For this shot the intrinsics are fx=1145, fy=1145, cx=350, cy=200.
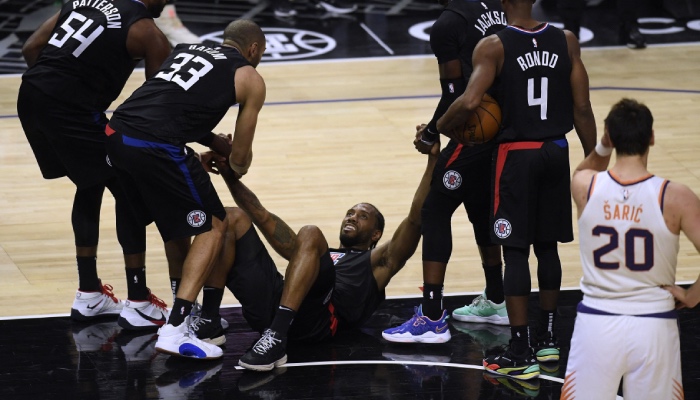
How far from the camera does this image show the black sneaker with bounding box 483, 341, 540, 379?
569 centimetres

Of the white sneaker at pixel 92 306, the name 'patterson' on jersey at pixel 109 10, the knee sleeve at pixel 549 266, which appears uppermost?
the name 'patterson' on jersey at pixel 109 10

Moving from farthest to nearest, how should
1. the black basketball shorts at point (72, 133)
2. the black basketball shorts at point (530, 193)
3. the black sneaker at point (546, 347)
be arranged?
1. the black basketball shorts at point (72, 133)
2. the black sneaker at point (546, 347)
3. the black basketball shorts at point (530, 193)

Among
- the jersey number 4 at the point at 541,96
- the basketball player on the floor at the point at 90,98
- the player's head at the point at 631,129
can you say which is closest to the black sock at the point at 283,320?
the basketball player on the floor at the point at 90,98

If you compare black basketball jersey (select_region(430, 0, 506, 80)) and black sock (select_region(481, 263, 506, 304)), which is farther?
black sock (select_region(481, 263, 506, 304))

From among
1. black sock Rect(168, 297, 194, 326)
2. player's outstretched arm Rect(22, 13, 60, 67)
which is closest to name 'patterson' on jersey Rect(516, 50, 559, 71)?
black sock Rect(168, 297, 194, 326)

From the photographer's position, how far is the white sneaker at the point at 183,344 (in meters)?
5.76

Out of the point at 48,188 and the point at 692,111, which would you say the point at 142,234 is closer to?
the point at 48,188

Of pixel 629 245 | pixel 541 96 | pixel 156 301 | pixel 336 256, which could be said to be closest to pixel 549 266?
pixel 541 96

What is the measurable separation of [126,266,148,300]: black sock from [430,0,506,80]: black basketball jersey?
209 cm

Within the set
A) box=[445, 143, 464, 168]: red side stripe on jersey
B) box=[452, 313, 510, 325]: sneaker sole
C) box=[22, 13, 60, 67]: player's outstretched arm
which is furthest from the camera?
box=[22, 13, 60, 67]: player's outstretched arm

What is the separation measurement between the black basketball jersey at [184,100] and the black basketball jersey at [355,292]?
1148 millimetres

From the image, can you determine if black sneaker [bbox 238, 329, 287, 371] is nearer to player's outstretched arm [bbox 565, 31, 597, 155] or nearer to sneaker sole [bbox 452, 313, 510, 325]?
sneaker sole [bbox 452, 313, 510, 325]

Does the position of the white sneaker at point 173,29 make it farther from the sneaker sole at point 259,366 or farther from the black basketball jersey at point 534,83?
the black basketball jersey at point 534,83

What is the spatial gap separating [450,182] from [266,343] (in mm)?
1284
